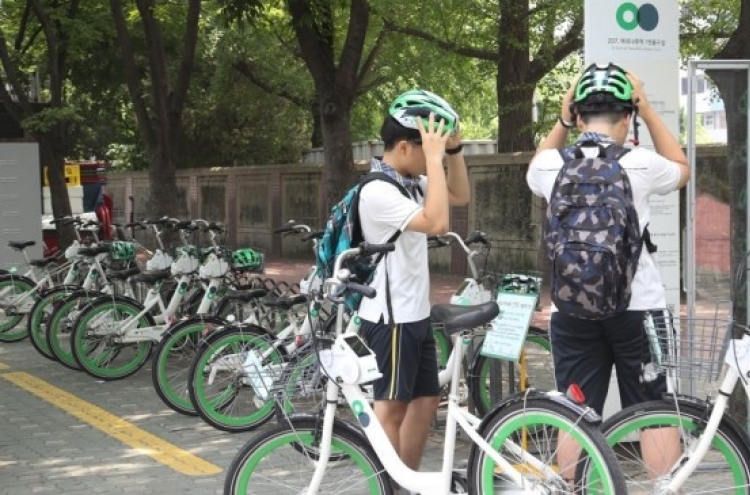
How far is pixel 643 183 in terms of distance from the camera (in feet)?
13.4

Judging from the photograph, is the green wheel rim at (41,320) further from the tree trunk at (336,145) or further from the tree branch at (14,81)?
the tree branch at (14,81)

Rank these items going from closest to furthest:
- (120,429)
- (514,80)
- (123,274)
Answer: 1. (120,429)
2. (123,274)
3. (514,80)

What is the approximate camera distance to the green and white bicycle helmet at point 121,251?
10508 mm

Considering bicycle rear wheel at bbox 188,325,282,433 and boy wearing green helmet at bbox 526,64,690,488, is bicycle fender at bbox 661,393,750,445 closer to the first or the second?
boy wearing green helmet at bbox 526,64,690,488

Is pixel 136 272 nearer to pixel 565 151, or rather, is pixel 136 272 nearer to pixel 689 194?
pixel 689 194

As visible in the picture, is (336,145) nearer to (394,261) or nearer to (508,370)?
(508,370)

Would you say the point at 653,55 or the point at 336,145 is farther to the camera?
the point at 336,145

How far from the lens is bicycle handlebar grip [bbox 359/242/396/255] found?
13.7 ft

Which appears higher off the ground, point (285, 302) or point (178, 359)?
point (285, 302)

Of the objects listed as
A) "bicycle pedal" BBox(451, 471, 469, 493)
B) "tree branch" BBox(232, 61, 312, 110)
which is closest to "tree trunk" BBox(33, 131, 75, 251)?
"tree branch" BBox(232, 61, 312, 110)

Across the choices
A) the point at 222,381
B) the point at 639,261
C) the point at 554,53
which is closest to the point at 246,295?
the point at 222,381

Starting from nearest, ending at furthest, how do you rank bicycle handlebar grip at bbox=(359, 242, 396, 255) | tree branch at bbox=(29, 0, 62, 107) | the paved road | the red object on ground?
bicycle handlebar grip at bbox=(359, 242, 396, 255)
the paved road
tree branch at bbox=(29, 0, 62, 107)
the red object on ground

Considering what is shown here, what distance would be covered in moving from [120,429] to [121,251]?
10.4 ft

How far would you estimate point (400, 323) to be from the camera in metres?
4.54
